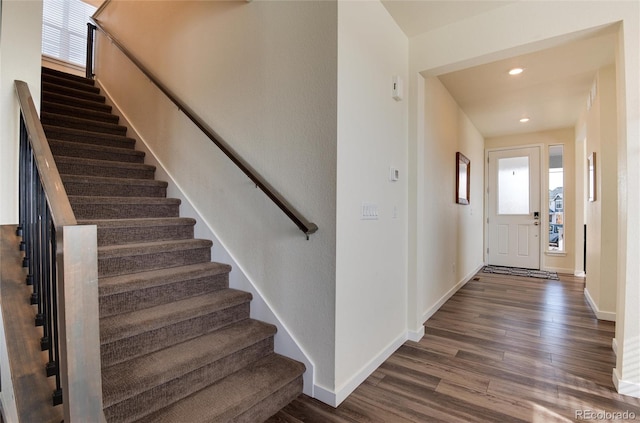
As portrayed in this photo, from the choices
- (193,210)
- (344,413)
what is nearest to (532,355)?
(344,413)

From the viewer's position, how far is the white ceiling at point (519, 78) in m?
2.43

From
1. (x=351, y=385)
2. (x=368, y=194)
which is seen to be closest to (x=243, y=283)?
(x=351, y=385)

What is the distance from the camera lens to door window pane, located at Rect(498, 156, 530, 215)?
6.07m

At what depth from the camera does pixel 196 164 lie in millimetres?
2803

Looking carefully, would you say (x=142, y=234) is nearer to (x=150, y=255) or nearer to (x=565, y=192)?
(x=150, y=255)

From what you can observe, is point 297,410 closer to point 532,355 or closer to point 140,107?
point 532,355

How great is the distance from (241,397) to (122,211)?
1.79m

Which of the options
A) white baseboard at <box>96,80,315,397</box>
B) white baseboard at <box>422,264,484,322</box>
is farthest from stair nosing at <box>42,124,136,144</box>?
white baseboard at <box>422,264,484,322</box>

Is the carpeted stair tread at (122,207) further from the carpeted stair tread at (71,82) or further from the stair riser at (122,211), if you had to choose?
the carpeted stair tread at (71,82)

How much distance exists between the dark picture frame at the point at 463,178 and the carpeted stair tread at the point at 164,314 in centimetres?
335

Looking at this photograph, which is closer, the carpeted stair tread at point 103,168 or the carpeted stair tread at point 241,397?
the carpeted stair tread at point 241,397

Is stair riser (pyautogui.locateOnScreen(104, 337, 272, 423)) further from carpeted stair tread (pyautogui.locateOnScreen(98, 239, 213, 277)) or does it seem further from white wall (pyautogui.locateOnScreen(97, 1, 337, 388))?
carpeted stair tread (pyautogui.locateOnScreen(98, 239, 213, 277))

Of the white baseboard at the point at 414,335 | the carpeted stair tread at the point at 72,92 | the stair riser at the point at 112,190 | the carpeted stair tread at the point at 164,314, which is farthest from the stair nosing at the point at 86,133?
the white baseboard at the point at 414,335

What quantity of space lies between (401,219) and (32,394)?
2.44 metres
